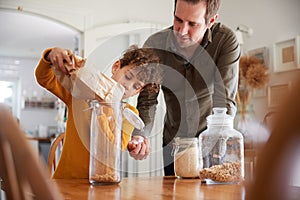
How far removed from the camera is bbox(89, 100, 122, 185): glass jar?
0.96 meters

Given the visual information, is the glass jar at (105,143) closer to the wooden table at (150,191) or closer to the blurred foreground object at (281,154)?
the wooden table at (150,191)

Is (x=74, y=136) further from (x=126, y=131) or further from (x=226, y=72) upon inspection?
(x=226, y=72)

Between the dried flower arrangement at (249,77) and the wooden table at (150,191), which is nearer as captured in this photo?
the wooden table at (150,191)

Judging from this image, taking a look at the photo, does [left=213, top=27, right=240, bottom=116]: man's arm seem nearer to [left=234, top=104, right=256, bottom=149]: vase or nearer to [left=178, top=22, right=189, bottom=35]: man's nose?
[left=178, top=22, right=189, bottom=35]: man's nose

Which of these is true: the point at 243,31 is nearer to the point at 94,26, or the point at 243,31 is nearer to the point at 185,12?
the point at 94,26

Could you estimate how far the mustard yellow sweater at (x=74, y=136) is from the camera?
3.73 ft

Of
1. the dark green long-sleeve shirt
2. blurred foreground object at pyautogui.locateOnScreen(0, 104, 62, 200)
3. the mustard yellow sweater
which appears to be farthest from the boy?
blurred foreground object at pyautogui.locateOnScreen(0, 104, 62, 200)

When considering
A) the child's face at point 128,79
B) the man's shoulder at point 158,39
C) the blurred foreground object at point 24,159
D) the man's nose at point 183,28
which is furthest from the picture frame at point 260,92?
the blurred foreground object at point 24,159

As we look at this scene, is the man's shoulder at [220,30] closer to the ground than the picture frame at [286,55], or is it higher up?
closer to the ground

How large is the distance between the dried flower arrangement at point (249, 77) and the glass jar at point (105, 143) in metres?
2.41

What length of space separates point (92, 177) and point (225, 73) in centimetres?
81

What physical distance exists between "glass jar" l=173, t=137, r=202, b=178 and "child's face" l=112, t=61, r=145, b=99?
20cm

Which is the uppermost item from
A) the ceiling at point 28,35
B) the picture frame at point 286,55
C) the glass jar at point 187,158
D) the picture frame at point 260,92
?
the ceiling at point 28,35

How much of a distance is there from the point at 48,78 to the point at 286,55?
95.1 inches
